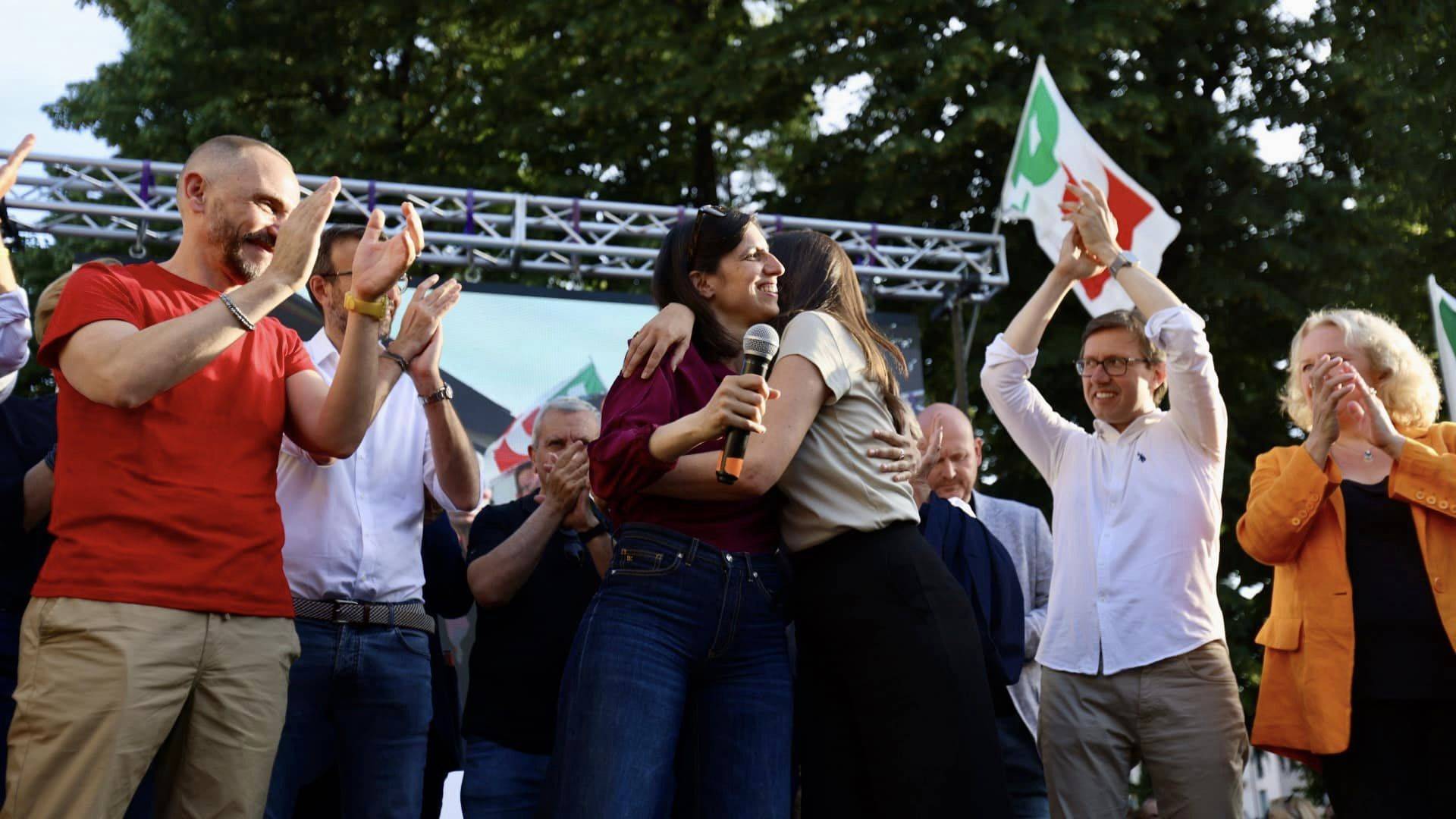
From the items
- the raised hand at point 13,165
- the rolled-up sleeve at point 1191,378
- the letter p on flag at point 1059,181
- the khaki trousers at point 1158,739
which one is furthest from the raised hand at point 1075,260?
the letter p on flag at point 1059,181

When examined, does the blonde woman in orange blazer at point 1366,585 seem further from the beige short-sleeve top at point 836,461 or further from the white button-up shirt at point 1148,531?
the beige short-sleeve top at point 836,461

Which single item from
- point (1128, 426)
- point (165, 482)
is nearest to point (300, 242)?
point (165, 482)

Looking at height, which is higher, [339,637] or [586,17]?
[586,17]

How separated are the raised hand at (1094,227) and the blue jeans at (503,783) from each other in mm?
2128

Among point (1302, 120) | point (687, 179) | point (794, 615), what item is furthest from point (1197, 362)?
point (687, 179)

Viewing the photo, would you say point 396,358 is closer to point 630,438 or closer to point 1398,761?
point 630,438

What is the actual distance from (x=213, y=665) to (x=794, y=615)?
3.74 ft

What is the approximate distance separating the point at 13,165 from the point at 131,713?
1850 mm

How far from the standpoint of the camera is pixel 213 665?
2.57 metres

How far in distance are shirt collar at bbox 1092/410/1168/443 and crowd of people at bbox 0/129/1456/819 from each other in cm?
2

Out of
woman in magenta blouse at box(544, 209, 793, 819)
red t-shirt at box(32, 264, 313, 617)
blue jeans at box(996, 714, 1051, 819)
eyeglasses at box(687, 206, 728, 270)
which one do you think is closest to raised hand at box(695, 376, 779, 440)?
woman in magenta blouse at box(544, 209, 793, 819)

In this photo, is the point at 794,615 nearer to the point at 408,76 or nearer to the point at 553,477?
the point at 553,477

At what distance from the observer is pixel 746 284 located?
2.85 m

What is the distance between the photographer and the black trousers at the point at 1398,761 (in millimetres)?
3529
